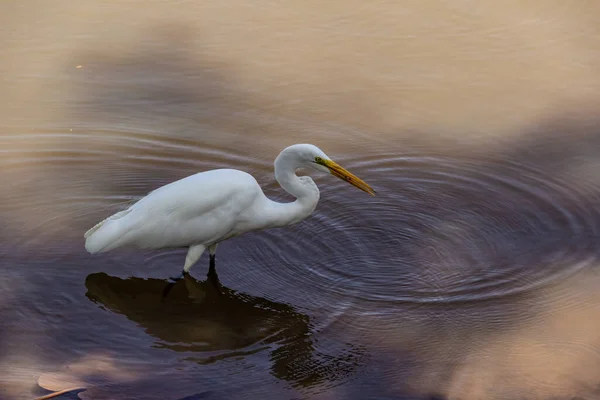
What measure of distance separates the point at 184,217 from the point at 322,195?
111 centimetres

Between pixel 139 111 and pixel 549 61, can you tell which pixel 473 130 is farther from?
pixel 139 111

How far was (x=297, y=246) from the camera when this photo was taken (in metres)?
5.10

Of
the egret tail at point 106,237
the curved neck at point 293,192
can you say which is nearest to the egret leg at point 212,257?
the curved neck at point 293,192

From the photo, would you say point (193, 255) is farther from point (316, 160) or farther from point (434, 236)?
point (434, 236)

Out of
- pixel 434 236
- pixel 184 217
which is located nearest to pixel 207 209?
pixel 184 217

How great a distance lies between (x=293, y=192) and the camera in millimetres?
4871

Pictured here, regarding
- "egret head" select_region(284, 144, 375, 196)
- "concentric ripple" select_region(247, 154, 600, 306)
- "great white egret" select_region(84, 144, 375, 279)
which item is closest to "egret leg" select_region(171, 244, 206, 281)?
"great white egret" select_region(84, 144, 375, 279)

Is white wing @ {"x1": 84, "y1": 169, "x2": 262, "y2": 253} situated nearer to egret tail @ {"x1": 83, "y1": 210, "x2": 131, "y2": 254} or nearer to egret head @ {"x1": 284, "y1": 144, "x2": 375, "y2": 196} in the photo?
egret tail @ {"x1": 83, "y1": 210, "x2": 131, "y2": 254}

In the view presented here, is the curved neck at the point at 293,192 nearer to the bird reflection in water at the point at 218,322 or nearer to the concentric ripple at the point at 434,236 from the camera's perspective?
the concentric ripple at the point at 434,236

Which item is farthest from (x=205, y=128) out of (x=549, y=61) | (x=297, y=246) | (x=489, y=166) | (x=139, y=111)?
(x=549, y=61)

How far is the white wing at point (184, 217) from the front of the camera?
15.5ft

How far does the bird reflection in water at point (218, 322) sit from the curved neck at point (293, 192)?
0.47 m

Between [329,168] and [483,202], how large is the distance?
4.20 ft

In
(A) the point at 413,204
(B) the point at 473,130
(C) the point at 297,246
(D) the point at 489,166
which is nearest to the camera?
(C) the point at 297,246
